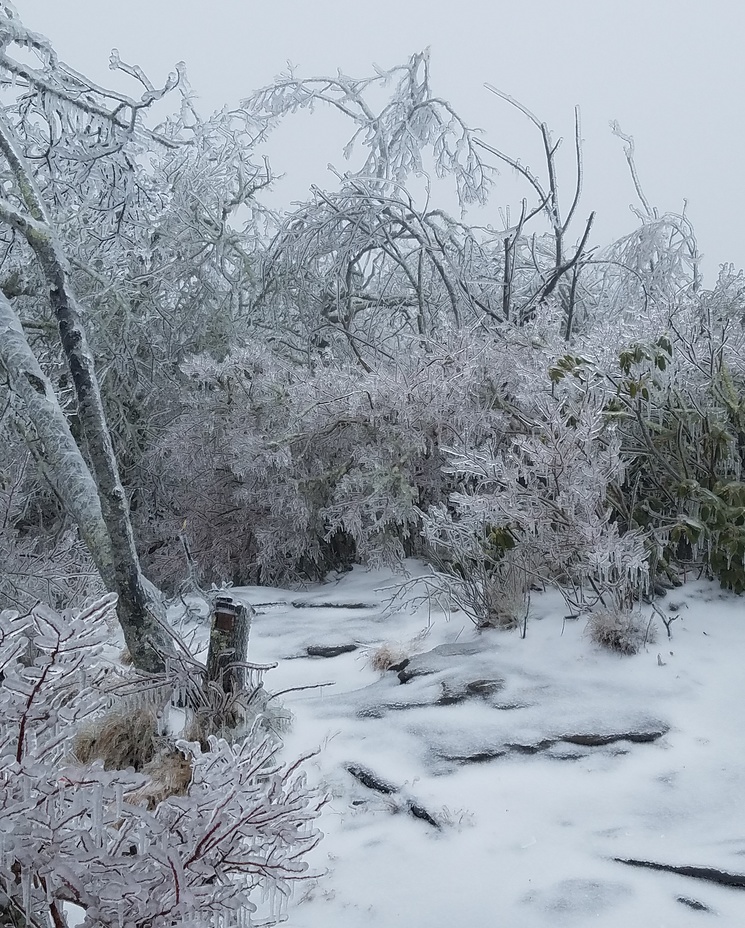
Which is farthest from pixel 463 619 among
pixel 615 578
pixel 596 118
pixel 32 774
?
pixel 596 118

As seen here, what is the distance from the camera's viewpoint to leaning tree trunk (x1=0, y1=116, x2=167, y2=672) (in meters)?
3.19

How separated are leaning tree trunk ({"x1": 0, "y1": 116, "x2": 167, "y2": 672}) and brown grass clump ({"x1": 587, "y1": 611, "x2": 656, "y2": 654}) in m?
1.81

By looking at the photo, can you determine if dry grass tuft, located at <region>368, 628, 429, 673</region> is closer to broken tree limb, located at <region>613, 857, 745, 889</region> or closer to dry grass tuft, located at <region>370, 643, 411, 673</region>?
dry grass tuft, located at <region>370, 643, 411, 673</region>

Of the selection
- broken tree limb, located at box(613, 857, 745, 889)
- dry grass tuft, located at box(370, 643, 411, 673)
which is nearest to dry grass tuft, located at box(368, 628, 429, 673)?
dry grass tuft, located at box(370, 643, 411, 673)

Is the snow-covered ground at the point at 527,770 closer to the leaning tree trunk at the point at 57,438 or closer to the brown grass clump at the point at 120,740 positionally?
the brown grass clump at the point at 120,740

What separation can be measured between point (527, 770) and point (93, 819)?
1.72m

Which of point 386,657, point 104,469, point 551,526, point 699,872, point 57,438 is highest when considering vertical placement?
point 57,438

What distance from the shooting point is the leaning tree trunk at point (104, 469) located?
3.19 m

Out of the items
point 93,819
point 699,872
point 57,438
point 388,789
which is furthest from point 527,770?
point 57,438

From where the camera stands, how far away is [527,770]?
2752 millimetres

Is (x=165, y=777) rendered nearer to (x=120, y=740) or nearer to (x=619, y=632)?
(x=120, y=740)

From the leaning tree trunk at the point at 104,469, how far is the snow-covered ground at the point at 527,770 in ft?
2.21

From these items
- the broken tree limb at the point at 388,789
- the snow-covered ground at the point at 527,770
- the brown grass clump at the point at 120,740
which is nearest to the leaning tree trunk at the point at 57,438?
the brown grass clump at the point at 120,740

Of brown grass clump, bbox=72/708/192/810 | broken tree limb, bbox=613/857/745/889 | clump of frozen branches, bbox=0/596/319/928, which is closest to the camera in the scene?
clump of frozen branches, bbox=0/596/319/928
